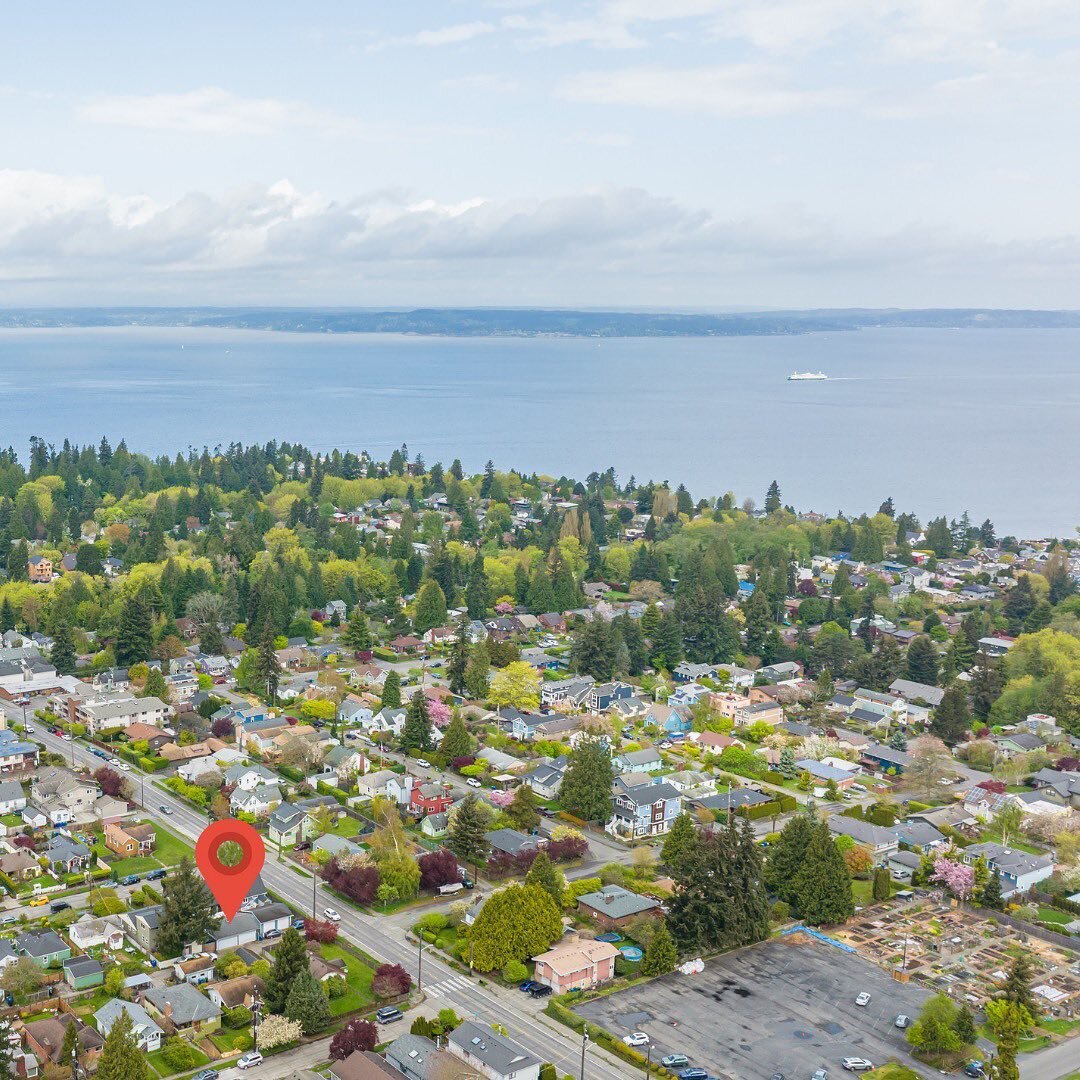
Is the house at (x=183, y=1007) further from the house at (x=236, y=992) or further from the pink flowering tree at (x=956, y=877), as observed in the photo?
the pink flowering tree at (x=956, y=877)

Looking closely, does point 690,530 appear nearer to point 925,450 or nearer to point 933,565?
point 933,565

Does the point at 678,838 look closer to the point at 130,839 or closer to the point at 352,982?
the point at 352,982

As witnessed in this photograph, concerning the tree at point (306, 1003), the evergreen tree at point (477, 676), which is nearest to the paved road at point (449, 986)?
the tree at point (306, 1003)

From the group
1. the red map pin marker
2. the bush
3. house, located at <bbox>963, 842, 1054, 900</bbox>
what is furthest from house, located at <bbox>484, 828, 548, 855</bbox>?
house, located at <bbox>963, 842, 1054, 900</bbox>

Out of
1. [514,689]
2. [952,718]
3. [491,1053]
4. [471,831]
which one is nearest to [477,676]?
[514,689]

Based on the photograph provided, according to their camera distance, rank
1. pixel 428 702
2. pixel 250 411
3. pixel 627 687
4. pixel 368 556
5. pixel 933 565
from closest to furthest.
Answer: pixel 428 702 < pixel 627 687 < pixel 368 556 < pixel 933 565 < pixel 250 411

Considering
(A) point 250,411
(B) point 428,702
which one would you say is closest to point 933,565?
(B) point 428,702
